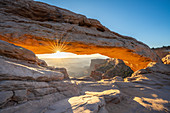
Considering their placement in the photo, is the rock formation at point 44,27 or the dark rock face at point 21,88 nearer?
the dark rock face at point 21,88

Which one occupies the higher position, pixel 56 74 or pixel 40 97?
pixel 56 74

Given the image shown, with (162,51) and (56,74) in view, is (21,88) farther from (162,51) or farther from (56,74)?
(162,51)

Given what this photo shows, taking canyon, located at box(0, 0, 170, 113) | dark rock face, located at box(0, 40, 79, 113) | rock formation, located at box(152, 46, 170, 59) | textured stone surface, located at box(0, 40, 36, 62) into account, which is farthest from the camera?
rock formation, located at box(152, 46, 170, 59)

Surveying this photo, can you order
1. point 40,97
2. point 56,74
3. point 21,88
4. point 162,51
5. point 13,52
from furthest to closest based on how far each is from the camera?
point 162,51 < point 56,74 < point 13,52 < point 40,97 < point 21,88

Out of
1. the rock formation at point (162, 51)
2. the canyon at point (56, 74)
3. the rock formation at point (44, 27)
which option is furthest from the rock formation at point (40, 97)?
the rock formation at point (162, 51)

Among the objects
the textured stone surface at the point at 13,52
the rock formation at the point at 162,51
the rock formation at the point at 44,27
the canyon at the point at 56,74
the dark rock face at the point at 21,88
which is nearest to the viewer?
the dark rock face at the point at 21,88

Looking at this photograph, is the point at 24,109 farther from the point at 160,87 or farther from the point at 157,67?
the point at 157,67

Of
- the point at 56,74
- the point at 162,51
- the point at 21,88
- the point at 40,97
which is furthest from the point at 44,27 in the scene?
the point at 162,51

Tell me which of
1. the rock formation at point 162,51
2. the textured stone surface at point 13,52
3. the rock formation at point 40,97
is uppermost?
the rock formation at point 162,51

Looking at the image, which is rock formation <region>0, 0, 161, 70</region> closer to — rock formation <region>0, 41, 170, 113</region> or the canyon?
the canyon

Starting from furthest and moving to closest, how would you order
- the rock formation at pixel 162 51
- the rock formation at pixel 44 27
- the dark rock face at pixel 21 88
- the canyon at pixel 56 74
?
the rock formation at pixel 162 51
the rock formation at pixel 44 27
the canyon at pixel 56 74
the dark rock face at pixel 21 88

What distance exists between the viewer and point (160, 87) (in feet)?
23.5


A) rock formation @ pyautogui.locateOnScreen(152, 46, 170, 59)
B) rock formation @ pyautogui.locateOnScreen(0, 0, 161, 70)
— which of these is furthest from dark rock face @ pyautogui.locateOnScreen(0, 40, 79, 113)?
rock formation @ pyautogui.locateOnScreen(152, 46, 170, 59)

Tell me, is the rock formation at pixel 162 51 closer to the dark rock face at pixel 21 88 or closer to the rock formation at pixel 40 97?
the rock formation at pixel 40 97
